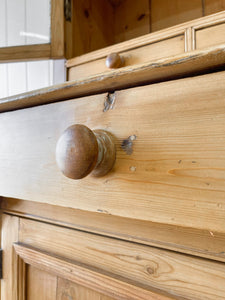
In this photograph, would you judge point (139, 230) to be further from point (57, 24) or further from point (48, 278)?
point (57, 24)

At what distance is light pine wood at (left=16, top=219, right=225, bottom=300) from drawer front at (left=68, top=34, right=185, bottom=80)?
1.24 ft

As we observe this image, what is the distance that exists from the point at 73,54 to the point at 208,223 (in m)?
0.82

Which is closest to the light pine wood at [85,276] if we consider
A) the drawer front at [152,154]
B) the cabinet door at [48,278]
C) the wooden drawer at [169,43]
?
the cabinet door at [48,278]

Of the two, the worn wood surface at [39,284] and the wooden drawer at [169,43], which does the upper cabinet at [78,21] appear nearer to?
the wooden drawer at [169,43]

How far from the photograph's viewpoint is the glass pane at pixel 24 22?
2.74 ft

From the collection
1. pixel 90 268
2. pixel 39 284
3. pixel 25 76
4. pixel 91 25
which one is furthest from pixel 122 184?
pixel 25 76

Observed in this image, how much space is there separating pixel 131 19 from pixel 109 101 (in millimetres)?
1087

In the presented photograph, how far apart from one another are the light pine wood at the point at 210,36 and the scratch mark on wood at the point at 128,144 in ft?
1.43

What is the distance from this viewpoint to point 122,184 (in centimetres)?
24

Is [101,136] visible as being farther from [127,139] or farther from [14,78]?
[14,78]

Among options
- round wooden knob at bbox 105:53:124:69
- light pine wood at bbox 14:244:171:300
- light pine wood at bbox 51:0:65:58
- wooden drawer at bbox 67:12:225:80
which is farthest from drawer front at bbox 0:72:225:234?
light pine wood at bbox 51:0:65:58

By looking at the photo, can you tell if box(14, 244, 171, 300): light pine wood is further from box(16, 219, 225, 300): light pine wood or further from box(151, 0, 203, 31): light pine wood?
box(151, 0, 203, 31): light pine wood

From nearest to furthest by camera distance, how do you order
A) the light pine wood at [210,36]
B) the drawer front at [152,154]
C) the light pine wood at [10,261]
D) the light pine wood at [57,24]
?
1. the drawer front at [152,154]
2. the light pine wood at [10,261]
3. the light pine wood at [210,36]
4. the light pine wood at [57,24]

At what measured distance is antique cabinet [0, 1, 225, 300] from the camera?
7.8 inches
